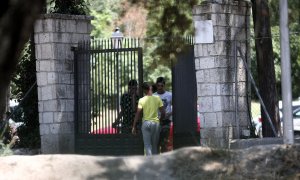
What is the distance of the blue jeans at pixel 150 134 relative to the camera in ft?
43.1

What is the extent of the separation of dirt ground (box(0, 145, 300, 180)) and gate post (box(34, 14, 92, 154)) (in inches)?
179

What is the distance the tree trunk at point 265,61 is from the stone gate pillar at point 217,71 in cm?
63

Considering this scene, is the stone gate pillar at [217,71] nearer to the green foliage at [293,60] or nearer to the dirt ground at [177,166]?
the dirt ground at [177,166]

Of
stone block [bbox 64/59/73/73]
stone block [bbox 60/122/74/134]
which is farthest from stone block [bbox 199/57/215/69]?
stone block [bbox 60/122/74/134]

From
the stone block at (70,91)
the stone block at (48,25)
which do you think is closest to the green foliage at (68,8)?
the stone block at (48,25)

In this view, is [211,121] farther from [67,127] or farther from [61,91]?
[61,91]

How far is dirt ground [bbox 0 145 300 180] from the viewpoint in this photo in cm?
891

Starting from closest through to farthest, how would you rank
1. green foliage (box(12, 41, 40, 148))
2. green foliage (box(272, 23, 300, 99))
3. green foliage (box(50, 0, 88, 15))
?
green foliage (box(50, 0, 88, 15))
green foliage (box(12, 41, 40, 148))
green foliage (box(272, 23, 300, 99))

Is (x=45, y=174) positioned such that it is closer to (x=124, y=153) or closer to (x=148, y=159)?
(x=148, y=159)

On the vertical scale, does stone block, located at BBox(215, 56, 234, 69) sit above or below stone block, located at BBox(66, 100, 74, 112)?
above

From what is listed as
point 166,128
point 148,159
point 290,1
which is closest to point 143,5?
point 148,159

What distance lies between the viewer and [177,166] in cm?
921

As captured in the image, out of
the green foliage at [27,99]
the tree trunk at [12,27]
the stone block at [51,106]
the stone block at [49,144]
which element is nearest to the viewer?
the tree trunk at [12,27]

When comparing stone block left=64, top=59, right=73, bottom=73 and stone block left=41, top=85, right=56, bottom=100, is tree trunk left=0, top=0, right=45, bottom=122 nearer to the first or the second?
stone block left=41, top=85, right=56, bottom=100
